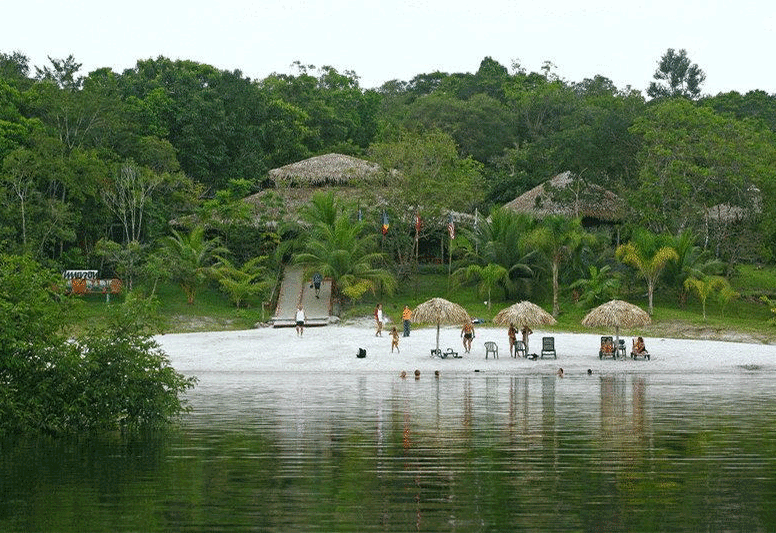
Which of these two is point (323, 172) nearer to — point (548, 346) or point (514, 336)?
point (514, 336)

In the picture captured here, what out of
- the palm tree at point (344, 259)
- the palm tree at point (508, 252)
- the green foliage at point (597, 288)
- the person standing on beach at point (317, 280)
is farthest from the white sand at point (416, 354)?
the palm tree at point (508, 252)

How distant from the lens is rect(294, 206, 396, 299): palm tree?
41.8 metres

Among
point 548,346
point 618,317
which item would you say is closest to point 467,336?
point 548,346

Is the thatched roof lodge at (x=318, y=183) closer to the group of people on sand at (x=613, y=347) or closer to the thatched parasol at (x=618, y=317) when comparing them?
the thatched parasol at (x=618, y=317)

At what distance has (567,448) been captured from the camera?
1667 centimetres

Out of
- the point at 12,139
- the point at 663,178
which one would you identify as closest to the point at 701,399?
the point at 663,178

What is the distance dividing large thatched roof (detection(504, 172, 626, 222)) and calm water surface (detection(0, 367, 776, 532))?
74.9 ft

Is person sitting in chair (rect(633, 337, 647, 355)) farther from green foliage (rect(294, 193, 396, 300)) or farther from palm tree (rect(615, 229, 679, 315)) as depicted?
green foliage (rect(294, 193, 396, 300))

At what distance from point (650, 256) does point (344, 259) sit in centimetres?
1071

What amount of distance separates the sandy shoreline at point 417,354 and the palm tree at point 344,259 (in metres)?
4.38

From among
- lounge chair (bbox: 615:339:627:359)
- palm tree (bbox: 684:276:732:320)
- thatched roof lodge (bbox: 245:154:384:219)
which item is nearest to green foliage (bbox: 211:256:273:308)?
thatched roof lodge (bbox: 245:154:384:219)

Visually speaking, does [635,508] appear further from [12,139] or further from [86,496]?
[12,139]

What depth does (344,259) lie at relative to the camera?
42188 mm

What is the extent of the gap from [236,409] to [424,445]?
6559mm
